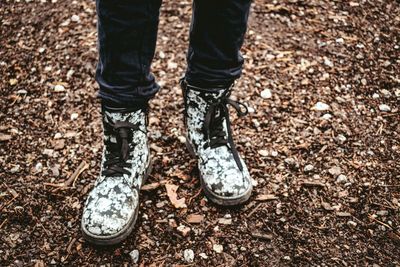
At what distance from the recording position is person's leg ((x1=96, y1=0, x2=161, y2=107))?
1303 millimetres

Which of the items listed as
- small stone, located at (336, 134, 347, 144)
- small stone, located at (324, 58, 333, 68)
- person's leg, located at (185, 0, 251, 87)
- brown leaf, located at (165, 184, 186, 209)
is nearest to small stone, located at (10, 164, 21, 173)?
brown leaf, located at (165, 184, 186, 209)

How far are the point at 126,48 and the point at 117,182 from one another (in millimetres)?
575

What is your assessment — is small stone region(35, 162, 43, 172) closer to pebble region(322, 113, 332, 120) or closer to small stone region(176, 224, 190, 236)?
small stone region(176, 224, 190, 236)

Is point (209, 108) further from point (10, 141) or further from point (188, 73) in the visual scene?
point (10, 141)

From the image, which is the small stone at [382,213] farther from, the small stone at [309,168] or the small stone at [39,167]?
the small stone at [39,167]

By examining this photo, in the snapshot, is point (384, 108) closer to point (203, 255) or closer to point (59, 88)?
point (203, 255)

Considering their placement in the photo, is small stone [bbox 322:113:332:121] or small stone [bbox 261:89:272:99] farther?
small stone [bbox 261:89:272:99]

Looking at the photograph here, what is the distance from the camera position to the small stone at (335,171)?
76.4 inches

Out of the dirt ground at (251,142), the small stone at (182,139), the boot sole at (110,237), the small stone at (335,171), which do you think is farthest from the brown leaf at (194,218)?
the small stone at (335,171)

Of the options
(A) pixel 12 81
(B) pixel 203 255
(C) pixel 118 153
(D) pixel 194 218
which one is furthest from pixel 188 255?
(A) pixel 12 81

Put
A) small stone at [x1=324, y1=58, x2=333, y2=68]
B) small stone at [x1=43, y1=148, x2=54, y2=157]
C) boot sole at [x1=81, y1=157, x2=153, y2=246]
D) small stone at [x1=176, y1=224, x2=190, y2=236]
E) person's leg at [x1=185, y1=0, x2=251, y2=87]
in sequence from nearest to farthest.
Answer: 1. person's leg at [x1=185, y1=0, x2=251, y2=87]
2. boot sole at [x1=81, y1=157, x2=153, y2=246]
3. small stone at [x1=176, y1=224, x2=190, y2=236]
4. small stone at [x1=43, y1=148, x2=54, y2=157]
5. small stone at [x1=324, y1=58, x2=333, y2=68]

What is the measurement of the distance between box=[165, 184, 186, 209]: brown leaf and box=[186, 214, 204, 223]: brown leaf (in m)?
0.06

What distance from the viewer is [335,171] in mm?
1951

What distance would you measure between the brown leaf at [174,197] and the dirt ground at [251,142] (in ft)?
0.08
